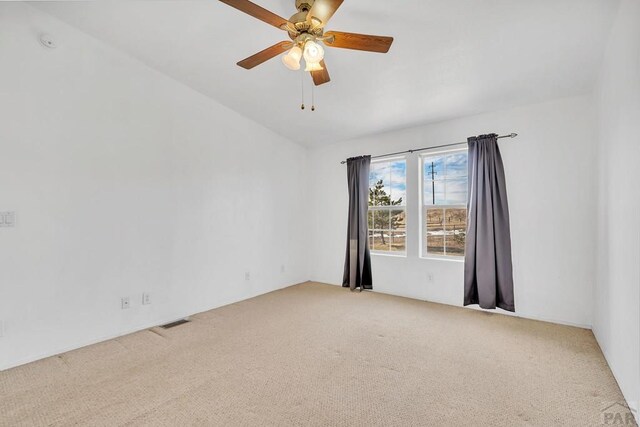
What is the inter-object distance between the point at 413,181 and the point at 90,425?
12.8 ft

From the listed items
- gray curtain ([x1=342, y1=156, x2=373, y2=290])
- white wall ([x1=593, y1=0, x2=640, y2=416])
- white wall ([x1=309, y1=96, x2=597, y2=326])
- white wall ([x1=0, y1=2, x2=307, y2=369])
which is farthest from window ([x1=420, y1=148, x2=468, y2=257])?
white wall ([x1=0, y1=2, x2=307, y2=369])

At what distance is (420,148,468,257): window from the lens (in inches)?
147

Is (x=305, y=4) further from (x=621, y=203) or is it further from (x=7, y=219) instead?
(x=7, y=219)

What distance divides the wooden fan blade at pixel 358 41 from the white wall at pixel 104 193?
7.43 feet

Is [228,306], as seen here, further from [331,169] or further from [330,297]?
[331,169]

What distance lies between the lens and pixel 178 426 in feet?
5.27

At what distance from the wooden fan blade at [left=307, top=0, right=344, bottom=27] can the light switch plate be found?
8.79 ft

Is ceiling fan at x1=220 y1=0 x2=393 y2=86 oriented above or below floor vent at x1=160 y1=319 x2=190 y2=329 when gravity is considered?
above

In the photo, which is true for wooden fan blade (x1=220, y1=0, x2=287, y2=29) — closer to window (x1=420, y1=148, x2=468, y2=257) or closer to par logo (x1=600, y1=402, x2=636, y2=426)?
window (x1=420, y1=148, x2=468, y2=257)

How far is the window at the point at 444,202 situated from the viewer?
147 inches

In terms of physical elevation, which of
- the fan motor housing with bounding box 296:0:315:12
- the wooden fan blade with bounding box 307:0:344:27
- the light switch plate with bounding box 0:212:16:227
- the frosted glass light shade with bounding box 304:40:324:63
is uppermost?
the fan motor housing with bounding box 296:0:315:12

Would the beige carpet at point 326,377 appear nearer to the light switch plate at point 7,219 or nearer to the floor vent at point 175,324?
the floor vent at point 175,324

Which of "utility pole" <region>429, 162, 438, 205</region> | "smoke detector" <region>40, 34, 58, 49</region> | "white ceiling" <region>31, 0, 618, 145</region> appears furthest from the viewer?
"utility pole" <region>429, 162, 438, 205</region>

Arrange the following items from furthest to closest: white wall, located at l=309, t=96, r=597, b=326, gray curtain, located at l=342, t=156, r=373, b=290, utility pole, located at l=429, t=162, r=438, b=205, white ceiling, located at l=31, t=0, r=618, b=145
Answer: gray curtain, located at l=342, t=156, r=373, b=290
utility pole, located at l=429, t=162, r=438, b=205
white wall, located at l=309, t=96, r=597, b=326
white ceiling, located at l=31, t=0, r=618, b=145
